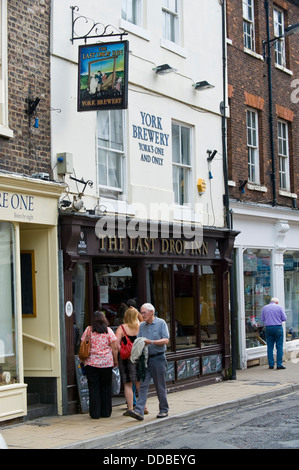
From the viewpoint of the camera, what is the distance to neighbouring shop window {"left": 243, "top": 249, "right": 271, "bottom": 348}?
61.2 feet

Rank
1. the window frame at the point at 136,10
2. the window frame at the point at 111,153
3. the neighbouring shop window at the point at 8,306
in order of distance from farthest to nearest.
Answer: the window frame at the point at 136,10 → the window frame at the point at 111,153 → the neighbouring shop window at the point at 8,306

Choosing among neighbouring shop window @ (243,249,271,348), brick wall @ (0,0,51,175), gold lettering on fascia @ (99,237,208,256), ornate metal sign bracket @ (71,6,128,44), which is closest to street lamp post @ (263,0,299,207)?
neighbouring shop window @ (243,249,271,348)

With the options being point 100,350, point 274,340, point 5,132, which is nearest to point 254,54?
point 274,340

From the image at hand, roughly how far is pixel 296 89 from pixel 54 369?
1304 centimetres

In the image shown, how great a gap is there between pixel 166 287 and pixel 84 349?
3.93 metres

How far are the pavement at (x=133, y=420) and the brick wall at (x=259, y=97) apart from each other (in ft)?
16.4

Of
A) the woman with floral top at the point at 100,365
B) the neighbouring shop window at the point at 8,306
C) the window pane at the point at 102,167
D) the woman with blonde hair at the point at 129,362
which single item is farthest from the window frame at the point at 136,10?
the woman with floral top at the point at 100,365

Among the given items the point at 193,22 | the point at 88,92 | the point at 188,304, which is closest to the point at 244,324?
the point at 188,304

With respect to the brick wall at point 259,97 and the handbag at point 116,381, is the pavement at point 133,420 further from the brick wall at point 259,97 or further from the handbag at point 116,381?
the brick wall at point 259,97

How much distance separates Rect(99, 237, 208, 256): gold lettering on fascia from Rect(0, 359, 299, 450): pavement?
2.76 m

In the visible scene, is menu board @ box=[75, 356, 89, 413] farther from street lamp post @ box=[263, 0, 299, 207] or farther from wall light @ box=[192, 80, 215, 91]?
street lamp post @ box=[263, 0, 299, 207]

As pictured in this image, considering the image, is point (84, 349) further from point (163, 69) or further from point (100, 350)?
point (163, 69)

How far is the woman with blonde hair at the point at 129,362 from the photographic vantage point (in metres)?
11.7

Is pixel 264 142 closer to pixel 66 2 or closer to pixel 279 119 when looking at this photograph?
pixel 279 119
